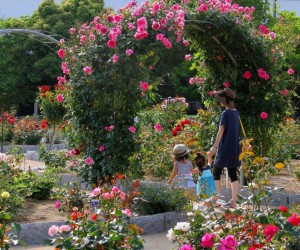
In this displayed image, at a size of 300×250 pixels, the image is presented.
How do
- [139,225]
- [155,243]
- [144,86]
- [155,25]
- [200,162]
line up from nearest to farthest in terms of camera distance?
1. [155,243]
2. [139,225]
3. [200,162]
4. [155,25]
5. [144,86]

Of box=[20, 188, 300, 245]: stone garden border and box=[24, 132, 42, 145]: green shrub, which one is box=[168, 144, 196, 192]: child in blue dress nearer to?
box=[20, 188, 300, 245]: stone garden border

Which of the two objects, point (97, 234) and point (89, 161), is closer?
point (97, 234)

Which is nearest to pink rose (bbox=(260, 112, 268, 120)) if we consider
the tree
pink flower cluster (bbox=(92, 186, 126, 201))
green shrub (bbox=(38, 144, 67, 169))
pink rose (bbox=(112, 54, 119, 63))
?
pink rose (bbox=(112, 54, 119, 63))

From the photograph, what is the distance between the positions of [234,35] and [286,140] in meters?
3.69

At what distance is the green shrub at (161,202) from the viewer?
838 cm

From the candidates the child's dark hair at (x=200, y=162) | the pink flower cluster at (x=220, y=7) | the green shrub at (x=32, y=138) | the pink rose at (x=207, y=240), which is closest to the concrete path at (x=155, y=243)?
the child's dark hair at (x=200, y=162)

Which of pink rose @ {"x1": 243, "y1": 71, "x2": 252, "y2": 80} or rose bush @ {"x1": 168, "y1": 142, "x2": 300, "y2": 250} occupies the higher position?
pink rose @ {"x1": 243, "y1": 71, "x2": 252, "y2": 80}

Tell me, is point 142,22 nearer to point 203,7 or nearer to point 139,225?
point 203,7

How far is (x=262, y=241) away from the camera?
180 inches

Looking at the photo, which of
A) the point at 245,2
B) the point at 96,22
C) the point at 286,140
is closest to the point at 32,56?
the point at 245,2

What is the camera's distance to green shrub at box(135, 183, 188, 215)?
8.38 metres

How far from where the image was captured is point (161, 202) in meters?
8.41

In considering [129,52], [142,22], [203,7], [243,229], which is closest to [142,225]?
[129,52]

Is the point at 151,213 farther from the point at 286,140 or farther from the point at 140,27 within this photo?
the point at 286,140
